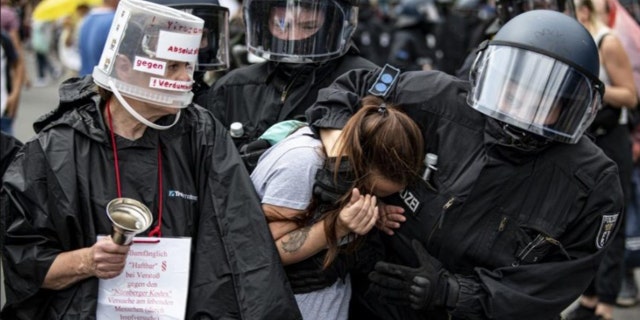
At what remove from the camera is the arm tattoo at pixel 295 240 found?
2812mm

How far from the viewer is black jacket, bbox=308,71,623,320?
9.51ft

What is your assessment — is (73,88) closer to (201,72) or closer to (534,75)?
(201,72)

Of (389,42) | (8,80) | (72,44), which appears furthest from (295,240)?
(72,44)

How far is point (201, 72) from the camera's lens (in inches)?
146

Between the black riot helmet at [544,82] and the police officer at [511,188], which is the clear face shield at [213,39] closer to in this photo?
the police officer at [511,188]

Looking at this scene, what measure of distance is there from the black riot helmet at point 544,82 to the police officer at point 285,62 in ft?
2.35

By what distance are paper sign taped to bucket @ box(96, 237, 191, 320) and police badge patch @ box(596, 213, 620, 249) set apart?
4.20 ft

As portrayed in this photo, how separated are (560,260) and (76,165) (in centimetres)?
152

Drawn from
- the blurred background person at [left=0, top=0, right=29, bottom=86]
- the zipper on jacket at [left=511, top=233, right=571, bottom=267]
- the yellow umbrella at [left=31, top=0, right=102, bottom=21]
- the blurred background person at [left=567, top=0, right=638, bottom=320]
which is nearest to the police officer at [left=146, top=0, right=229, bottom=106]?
the zipper on jacket at [left=511, top=233, right=571, bottom=267]

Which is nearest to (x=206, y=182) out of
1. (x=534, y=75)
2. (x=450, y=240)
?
(x=450, y=240)

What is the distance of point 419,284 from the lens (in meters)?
2.85

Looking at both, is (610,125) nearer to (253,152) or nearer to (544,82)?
(544,82)

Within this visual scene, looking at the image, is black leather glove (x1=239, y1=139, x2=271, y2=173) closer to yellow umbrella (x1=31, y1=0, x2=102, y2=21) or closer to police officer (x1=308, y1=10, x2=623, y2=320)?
police officer (x1=308, y1=10, x2=623, y2=320)

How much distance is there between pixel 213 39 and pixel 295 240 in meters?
1.17
